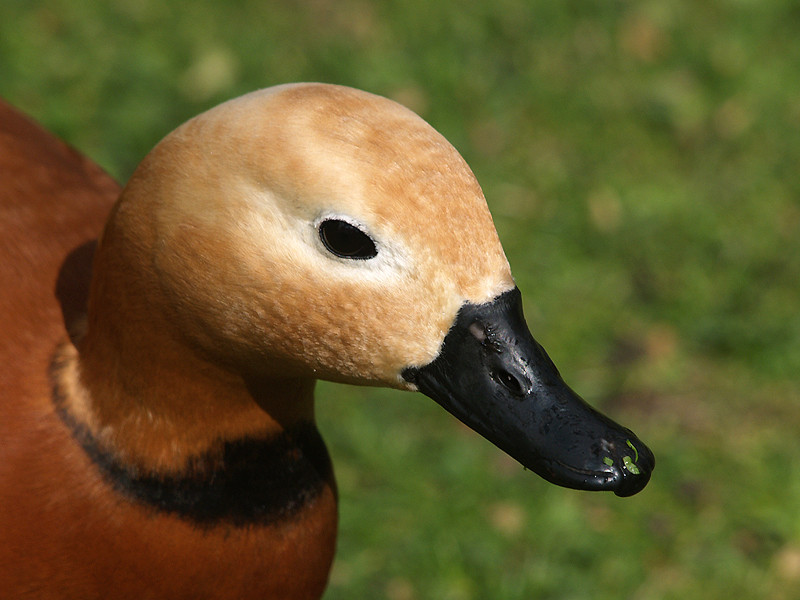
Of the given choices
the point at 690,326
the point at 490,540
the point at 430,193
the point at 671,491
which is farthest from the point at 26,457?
the point at 690,326

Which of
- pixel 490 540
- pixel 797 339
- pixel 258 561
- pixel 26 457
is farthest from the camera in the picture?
pixel 797 339

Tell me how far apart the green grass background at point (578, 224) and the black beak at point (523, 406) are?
130 cm

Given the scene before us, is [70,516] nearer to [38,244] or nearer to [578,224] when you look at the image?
[38,244]

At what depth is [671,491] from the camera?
2887mm

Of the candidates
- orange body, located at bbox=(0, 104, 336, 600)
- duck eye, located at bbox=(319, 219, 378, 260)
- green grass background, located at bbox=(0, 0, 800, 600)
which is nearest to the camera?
duck eye, located at bbox=(319, 219, 378, 260)

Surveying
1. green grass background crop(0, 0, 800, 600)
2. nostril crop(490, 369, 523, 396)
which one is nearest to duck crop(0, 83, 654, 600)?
nostril crop(490, 369, 523, 396)

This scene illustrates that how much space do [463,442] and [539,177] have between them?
121cm

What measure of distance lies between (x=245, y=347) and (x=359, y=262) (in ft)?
0.77

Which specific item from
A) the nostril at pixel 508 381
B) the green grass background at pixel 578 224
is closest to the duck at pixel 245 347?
the nostril at pixel 508 381

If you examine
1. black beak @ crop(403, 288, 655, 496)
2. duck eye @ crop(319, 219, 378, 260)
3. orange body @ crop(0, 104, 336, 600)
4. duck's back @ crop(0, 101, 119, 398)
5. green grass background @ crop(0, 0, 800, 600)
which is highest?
duck eye @ crop(319, 219, 378, 260)

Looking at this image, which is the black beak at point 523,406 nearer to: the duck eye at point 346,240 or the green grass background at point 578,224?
the duck eye at point 346,240

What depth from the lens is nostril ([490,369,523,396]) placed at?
1346mm

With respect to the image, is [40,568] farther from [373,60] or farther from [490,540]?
[373,60]

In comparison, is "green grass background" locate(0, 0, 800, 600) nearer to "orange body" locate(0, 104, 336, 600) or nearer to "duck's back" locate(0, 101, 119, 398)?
"orange body" locate(0, 104, 336, 600)
